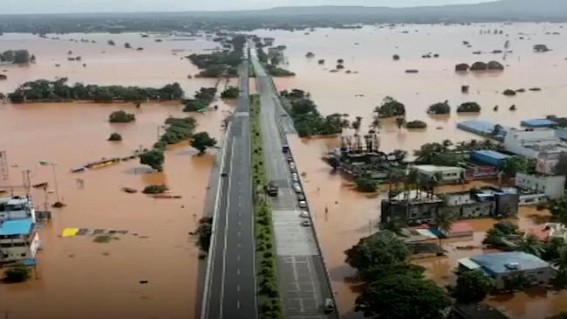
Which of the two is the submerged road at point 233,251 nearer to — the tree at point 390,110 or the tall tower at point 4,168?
the tall tower at point 4,168

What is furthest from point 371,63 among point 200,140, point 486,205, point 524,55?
point 486,205

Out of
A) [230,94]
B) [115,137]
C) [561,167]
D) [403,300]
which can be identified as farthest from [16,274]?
[230,94]

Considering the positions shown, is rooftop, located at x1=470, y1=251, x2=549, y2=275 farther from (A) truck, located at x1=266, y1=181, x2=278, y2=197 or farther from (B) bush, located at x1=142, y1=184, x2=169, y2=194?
(B) bush, located at x1=142, y1=184, x2=169, y2=194

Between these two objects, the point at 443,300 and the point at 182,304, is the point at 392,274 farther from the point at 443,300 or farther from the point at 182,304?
the point at 182,304

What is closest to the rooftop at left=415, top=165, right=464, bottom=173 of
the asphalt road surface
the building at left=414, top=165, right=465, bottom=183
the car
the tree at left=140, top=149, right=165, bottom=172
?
the building at left=414, top=165, right=465, bottom=183

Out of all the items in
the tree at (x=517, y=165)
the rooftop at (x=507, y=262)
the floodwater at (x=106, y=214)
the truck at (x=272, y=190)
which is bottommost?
the floodwater at (x=106, y=214)

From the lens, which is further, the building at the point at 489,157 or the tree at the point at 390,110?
the tree at the point at 390,110

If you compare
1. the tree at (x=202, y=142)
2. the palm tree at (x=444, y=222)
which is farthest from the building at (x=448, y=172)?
the tree at (x=202, y=142)
